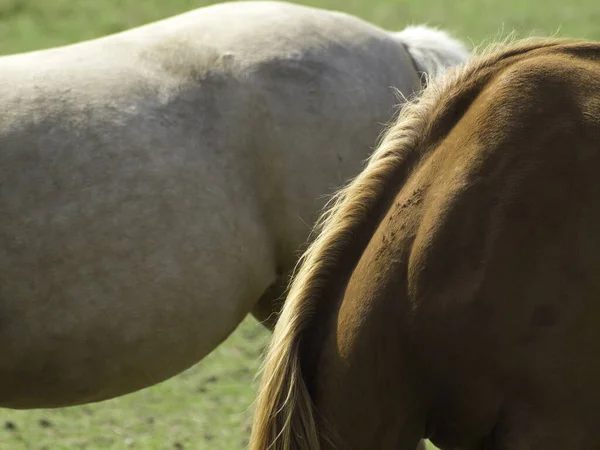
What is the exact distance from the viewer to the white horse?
2832 mm

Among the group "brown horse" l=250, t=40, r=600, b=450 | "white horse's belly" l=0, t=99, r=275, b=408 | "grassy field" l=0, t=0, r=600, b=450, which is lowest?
"grassy field" l=0, t=0, r=600, b=450

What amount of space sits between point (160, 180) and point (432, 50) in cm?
126

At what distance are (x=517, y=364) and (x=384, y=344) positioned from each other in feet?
0.89

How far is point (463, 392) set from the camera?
78.2 inches

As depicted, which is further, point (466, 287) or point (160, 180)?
point (160, 180)

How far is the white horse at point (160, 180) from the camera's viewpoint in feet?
9.29

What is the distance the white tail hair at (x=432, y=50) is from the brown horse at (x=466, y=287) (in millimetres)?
1452

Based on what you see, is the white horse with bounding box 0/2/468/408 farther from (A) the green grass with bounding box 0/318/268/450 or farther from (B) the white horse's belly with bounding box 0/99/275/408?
(A) the green grass with bounding box 0/318/268/450

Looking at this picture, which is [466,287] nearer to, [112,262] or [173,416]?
[112,262]

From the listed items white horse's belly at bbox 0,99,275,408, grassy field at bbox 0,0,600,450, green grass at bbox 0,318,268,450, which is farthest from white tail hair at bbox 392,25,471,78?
green grass at bbox 0,318,268,450

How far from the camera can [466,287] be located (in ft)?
6.42

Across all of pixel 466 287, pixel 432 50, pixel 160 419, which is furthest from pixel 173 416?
pixel 466 287

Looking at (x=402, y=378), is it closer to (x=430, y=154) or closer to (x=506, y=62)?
(x=430, y=154)

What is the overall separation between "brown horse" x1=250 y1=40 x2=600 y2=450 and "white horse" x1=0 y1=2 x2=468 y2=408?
834 millimetres
